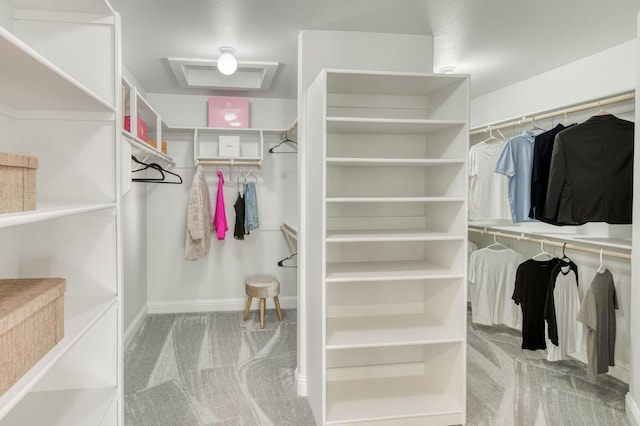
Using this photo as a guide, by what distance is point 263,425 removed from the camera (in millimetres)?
2551

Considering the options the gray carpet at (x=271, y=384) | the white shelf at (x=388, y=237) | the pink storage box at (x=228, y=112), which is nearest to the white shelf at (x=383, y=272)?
the white shelf at (x=388, y=237)

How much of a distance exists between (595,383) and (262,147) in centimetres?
339

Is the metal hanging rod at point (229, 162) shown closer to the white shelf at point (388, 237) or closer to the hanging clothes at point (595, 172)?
the white shelf at point (388, 237)

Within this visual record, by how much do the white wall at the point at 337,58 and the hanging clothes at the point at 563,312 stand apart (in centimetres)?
168

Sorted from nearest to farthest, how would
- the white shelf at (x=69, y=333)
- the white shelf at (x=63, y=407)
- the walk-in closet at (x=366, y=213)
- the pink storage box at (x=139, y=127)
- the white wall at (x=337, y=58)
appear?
the white shelf at (x=69, y=333) → the white shelf at (x=63, y=407) → the walk-in closet at (x=366, y=213) → the white wall at (x=337, y=58) → the pink storage box at (x=139, y=127)

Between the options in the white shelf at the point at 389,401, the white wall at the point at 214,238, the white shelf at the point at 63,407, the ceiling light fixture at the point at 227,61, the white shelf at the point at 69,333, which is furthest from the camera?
the white wall at the point at 214,238

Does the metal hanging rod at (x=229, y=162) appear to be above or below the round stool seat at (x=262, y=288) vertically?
above

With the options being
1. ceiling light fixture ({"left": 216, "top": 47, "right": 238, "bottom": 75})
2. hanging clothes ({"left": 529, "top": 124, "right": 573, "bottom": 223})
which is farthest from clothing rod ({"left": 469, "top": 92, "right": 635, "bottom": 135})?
ceiling light fixture ({"left": 216, "top": 47, "right": 238, "bottom": 75})

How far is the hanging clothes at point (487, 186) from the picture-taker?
12.2ft

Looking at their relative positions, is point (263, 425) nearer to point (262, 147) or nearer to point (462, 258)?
point (462, 258)

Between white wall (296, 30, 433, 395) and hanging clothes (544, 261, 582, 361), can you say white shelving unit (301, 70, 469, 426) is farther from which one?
hanging clothes (544, 261, 582, 361)

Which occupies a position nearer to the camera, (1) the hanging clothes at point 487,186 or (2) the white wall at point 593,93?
(2) the white wall at point 593,93

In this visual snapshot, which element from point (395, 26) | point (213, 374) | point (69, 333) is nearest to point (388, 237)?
point (395, 26)

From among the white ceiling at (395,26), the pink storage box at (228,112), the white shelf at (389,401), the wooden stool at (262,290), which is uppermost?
the white ceiling at (395,26)
